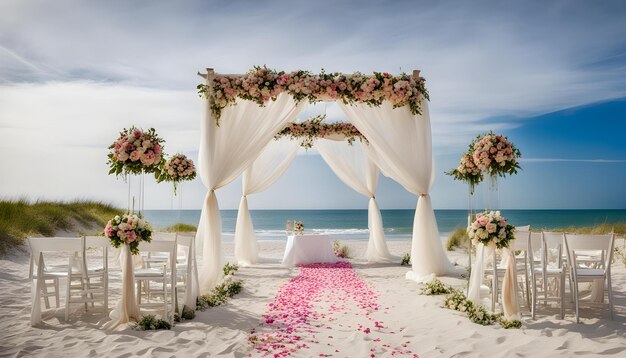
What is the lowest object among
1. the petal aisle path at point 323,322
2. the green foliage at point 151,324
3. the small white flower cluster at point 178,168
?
the petal aisle path at point 323,322

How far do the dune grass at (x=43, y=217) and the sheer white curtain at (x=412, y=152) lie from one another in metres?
8.66

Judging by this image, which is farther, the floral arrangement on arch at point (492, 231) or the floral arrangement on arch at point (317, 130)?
the floral arrangement on arch at point (317, 130)

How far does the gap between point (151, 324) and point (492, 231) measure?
3773 millimetres

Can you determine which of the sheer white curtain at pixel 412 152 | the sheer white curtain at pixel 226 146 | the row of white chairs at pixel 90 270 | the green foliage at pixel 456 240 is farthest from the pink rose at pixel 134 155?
the green foliage at pixel 456 240

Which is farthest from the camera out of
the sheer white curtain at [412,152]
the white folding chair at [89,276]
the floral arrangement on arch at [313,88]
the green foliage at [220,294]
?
the sheer white curtain at [412,152]

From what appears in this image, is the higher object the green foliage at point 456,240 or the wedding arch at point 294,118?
the wedding arch at point 294,118

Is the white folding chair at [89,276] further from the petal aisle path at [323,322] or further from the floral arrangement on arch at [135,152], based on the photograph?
the petal aisle path at [323,322]

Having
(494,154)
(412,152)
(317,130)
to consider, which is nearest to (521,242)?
(494,154)

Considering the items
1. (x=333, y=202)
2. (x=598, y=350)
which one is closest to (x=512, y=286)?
(x=598, y=350)

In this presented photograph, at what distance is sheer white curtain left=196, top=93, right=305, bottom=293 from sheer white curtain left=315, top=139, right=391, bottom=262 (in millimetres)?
3743

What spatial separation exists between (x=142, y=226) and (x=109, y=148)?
1.04m

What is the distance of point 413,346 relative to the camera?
4617 mm

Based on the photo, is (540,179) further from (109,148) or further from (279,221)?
(109,148)

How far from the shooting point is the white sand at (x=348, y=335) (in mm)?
4430
